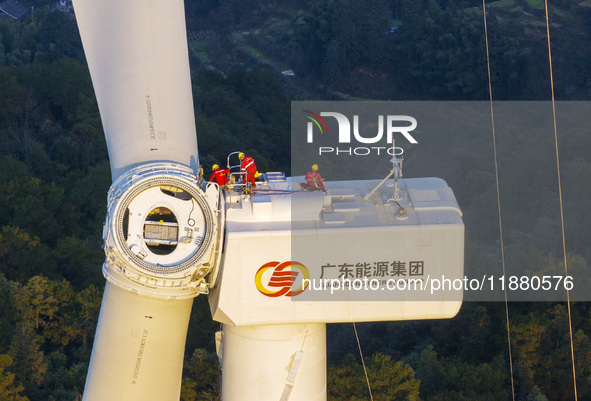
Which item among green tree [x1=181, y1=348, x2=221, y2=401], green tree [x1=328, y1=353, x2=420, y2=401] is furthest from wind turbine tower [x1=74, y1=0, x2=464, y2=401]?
green tree [x1=181, y1=348, x2=221, y2=401]

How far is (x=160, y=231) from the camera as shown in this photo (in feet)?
73.6

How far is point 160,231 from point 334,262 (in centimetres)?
366

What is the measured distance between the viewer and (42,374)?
41.4 meters

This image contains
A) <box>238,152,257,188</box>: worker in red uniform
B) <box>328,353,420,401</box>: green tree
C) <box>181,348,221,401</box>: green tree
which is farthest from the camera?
<box>181,348,221,401</box>: green tree

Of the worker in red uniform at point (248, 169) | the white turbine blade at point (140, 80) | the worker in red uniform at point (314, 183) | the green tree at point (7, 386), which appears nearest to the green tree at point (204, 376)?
the green tree at point (7, 386)

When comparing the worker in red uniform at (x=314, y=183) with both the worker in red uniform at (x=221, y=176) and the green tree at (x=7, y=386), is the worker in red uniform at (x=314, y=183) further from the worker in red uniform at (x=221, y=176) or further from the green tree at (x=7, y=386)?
the green tree at (x=7, y=386)

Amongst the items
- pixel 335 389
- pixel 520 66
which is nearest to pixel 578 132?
pixel 520 66

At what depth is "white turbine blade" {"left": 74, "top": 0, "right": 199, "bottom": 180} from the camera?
23.3m

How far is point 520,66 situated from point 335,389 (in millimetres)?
63157

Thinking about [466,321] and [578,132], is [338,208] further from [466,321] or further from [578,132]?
[578,132]

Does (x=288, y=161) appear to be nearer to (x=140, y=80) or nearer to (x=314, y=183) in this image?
(x=314, y=183)

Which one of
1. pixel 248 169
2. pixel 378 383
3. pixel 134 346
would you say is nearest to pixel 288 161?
pixel 378 383

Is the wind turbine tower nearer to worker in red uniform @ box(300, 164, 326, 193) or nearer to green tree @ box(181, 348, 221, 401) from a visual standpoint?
worker in red uniform @ box(300, 164, 326, 193)

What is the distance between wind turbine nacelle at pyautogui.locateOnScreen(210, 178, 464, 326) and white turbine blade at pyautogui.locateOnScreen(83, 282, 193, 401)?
4.67ft
